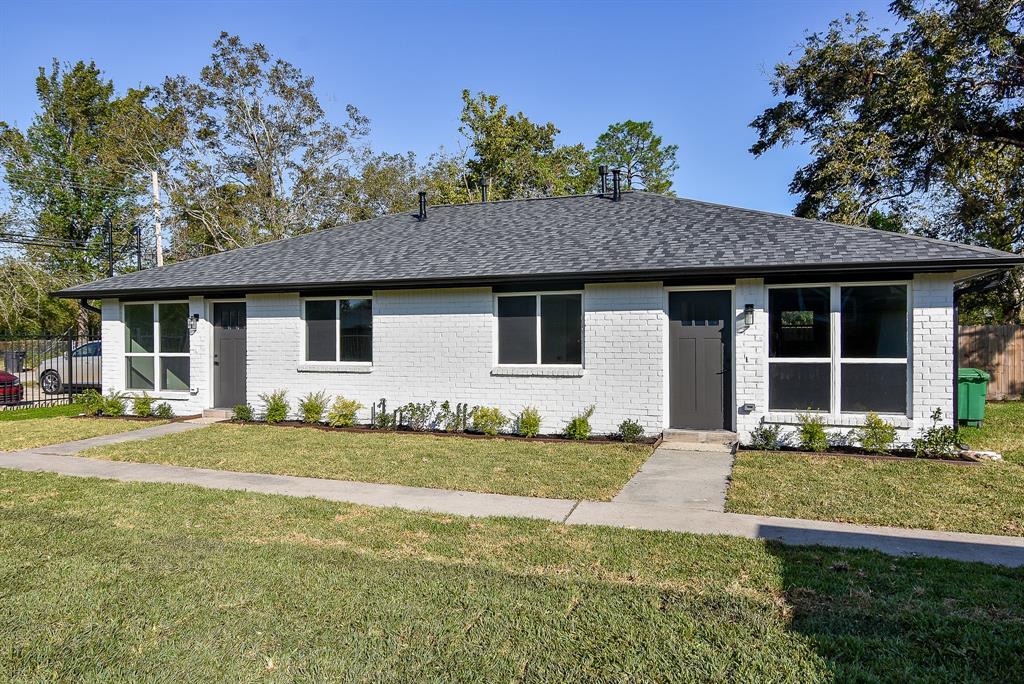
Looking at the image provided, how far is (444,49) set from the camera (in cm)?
1708

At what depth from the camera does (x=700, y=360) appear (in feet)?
32.9

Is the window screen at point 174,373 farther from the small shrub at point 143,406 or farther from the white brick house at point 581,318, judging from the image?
the small shrub at point 143,406

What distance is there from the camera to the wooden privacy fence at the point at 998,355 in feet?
54.3

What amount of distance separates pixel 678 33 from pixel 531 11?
3.97m

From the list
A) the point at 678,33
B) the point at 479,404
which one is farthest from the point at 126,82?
the point at 479,404

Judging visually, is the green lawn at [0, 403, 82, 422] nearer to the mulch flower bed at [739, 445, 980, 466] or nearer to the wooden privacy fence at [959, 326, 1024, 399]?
the mulch flower bed at [739, 445, 980, 466]

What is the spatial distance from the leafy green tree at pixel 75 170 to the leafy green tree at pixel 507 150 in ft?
48.5

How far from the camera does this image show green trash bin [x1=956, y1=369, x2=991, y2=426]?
36.1 ft

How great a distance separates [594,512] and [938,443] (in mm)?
5623

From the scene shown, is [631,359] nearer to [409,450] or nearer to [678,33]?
[409,450]

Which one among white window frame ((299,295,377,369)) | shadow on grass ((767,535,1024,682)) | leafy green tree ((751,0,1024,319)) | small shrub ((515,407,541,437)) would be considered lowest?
shadow on grass ((767,535,1024,682))

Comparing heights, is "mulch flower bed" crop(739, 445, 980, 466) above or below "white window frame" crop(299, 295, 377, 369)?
below

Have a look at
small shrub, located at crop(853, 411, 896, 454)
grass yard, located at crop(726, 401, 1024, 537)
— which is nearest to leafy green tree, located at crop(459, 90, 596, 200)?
small shrub, located at crop(853, 411, 896, 454)

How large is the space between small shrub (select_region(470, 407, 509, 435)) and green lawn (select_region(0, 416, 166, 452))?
6564 millimetres
